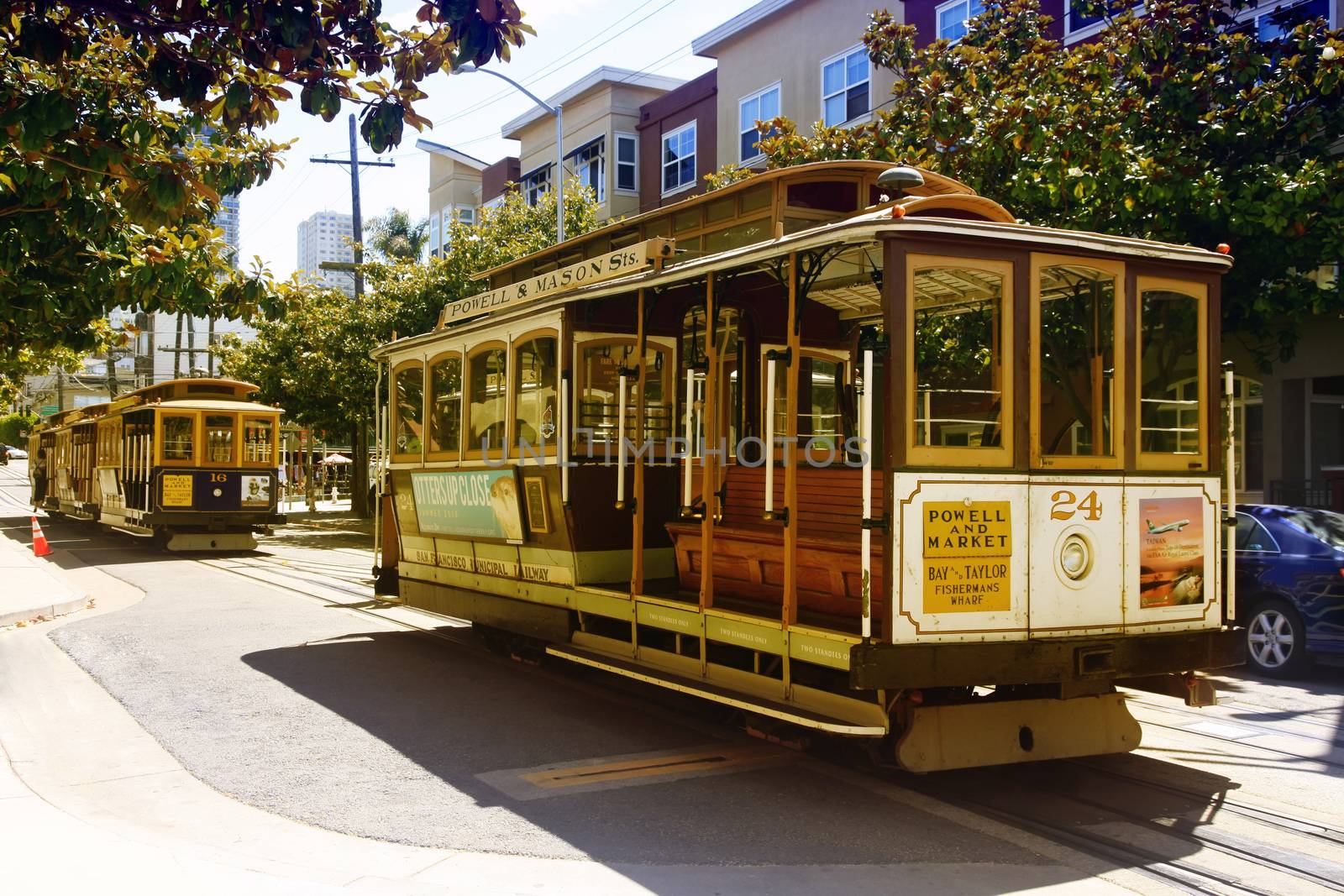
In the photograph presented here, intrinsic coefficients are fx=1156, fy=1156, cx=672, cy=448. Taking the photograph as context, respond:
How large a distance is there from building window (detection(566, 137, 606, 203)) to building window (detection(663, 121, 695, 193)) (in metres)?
2.62

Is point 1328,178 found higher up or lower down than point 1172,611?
higher up

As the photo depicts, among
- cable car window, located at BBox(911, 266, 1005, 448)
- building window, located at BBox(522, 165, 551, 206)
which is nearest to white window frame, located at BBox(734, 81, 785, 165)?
building window, located at BBox(522, 165, 551, 206)

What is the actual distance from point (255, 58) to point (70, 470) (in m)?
28.2

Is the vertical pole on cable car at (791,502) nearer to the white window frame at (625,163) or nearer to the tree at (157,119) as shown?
the tree at (157,119)

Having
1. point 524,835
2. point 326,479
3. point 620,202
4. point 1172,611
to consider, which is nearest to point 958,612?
point 1172,611

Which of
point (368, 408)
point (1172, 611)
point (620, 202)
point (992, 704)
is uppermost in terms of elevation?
point (620, 202)

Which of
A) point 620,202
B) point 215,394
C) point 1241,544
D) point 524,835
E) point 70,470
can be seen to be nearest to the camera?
point 524,835

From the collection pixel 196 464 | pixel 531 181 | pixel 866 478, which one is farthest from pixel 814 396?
pixel 531 181

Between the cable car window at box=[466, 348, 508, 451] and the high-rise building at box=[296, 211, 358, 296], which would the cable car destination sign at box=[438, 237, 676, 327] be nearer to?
the cable car window at box=[466, 348, 508, 451]

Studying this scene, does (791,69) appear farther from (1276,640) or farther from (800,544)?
(800,544)

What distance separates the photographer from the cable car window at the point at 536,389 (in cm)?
934

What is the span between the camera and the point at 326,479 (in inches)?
2117

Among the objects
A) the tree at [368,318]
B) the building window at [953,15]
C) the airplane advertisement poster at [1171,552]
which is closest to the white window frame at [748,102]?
the tree at [368,318]

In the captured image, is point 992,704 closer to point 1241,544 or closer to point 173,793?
point 173,793
